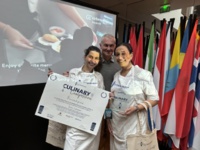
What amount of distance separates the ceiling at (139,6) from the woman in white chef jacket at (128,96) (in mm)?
2277

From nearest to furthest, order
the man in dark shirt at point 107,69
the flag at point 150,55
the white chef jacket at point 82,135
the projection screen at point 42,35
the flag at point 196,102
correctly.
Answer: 1. the white chef jacket at point 82,135
2. the man in dark shirt at point 107,69
3. the projection screen at point 42,35
4. the flag at point 196,102
5. the flag at point 150,55

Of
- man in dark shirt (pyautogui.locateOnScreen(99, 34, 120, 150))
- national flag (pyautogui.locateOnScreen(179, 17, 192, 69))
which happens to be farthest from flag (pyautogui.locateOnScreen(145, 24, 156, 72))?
man in dark shirt (pyautogui.locateOnScreen(99, 34, 120, 150))

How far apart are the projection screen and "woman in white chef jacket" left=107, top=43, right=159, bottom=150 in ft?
2.79

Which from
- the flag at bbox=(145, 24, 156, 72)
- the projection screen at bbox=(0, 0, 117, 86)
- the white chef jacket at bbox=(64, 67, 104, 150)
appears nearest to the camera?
the white chef jacket at bbox=(64, 67, 104, 150)

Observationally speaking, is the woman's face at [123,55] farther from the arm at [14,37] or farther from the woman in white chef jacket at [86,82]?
the arm at [14,37]

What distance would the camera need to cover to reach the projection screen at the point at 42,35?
6.32 feet

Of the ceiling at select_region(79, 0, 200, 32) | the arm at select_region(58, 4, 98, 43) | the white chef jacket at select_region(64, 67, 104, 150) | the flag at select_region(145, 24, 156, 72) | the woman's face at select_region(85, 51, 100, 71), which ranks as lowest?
the white chef jacket at select_region(64, 67, 104, 150)

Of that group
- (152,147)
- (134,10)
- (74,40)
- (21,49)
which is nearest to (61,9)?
(74,40)

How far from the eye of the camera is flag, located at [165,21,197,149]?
2068 mm

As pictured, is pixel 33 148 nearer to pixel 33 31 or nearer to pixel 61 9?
pixel 33 31

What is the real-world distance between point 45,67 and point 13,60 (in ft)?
1.01

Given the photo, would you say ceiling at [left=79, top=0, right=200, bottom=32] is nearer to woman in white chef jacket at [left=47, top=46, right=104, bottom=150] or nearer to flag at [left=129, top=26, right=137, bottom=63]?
flag at [left=129, top=26, right=137, bottom=63]

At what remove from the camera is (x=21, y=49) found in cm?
201

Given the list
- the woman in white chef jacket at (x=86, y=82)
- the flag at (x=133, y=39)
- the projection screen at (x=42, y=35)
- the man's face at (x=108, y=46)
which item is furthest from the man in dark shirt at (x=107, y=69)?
the flag at (x=133, y=39)
